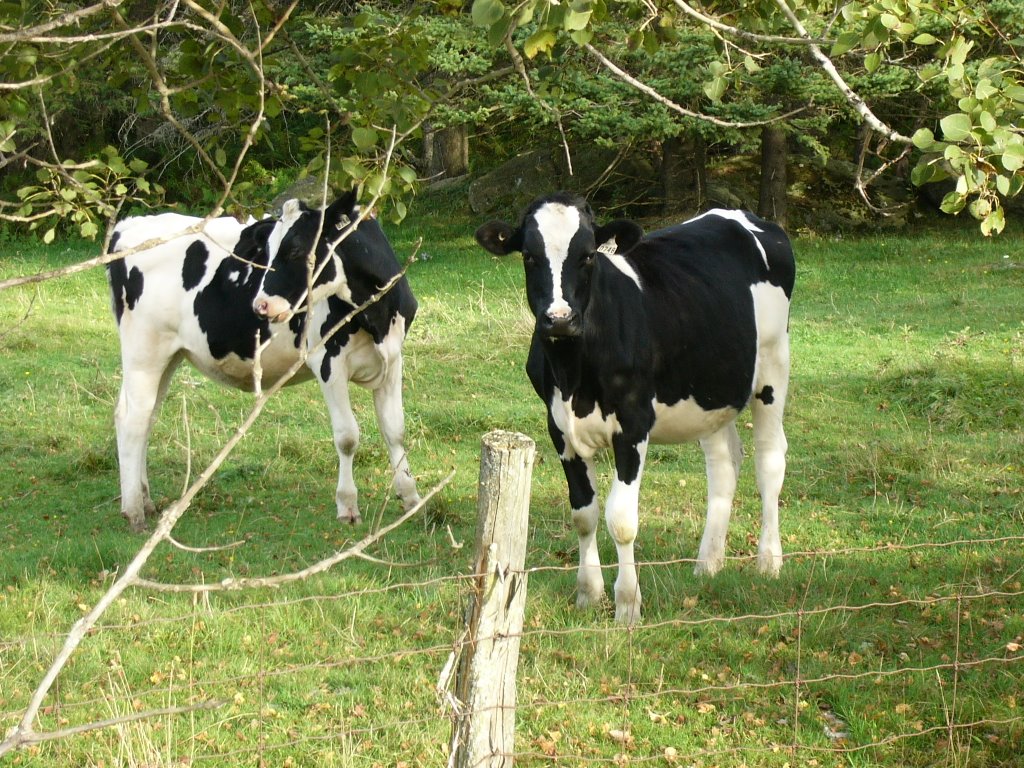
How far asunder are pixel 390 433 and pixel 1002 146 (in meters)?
6.38

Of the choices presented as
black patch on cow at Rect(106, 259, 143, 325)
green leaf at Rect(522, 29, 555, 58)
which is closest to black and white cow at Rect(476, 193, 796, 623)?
green leaf at Rect(522, 29, 555, 58)

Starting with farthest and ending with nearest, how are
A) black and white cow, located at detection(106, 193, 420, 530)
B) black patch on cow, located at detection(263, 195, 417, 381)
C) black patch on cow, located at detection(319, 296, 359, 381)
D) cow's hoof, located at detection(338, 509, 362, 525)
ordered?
black patch on cow, located at detection(319, 296, 359, 381)
black and white cow, located at detection(106, 193, 420, 530)
cow's hoof, located at detection(338, 509, 362, 525)
black patch on cow, located at detection(263, 195, 417, 381)

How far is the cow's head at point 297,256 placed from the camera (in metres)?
8.73

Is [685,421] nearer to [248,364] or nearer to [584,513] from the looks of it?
[584,513]

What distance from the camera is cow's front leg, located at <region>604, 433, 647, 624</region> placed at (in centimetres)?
659

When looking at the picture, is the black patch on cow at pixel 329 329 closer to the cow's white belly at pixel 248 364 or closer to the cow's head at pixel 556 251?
the cow's white belly at pixel 248 364

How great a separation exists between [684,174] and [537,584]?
19736mm

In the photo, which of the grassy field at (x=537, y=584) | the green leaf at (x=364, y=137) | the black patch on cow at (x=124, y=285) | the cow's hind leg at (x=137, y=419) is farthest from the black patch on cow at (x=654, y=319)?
the black patch on cow at (x=124, y=285)

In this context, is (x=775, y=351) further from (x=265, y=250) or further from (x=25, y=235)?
(x=25, y=235)

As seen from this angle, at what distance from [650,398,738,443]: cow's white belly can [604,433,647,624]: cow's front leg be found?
419mm

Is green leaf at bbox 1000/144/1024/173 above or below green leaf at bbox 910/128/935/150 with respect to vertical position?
below

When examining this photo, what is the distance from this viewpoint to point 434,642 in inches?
249

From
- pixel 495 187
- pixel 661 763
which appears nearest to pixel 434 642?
pixel 661 763

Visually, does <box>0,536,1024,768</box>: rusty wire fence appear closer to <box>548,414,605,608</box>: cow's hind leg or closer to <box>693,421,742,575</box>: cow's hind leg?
<box>548,414,605,608</box>: cow's hind leg
